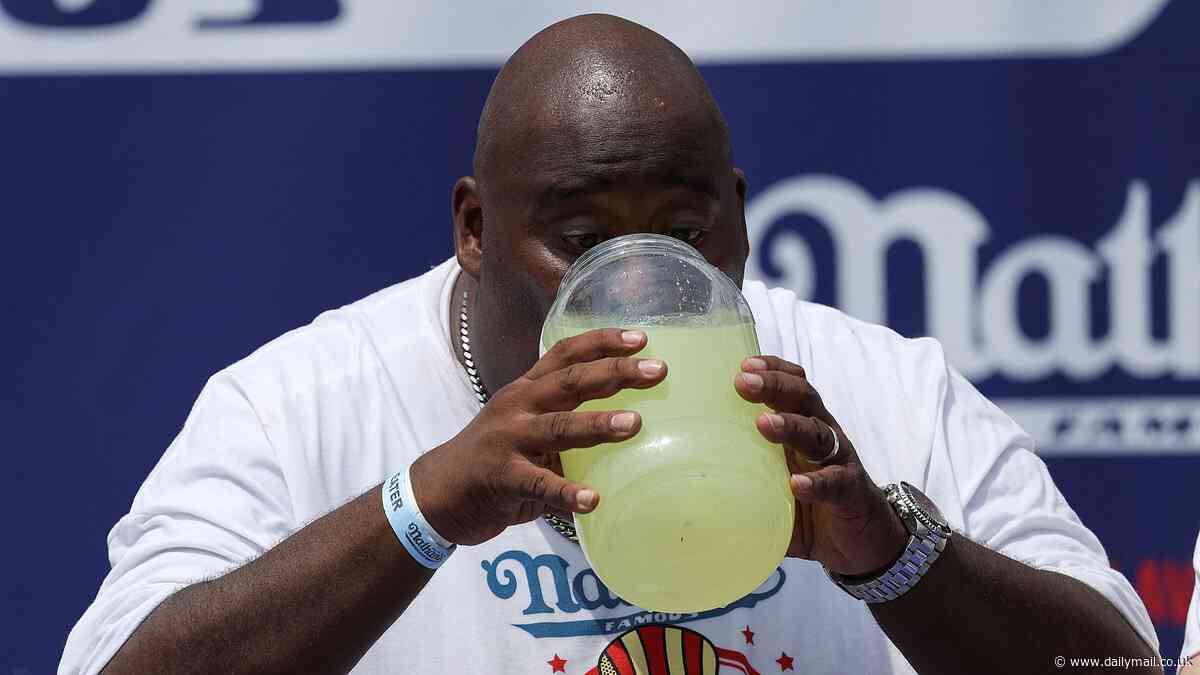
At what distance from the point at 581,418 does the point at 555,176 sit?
0.56m

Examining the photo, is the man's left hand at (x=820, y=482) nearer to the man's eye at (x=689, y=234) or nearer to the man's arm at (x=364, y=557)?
the man's arm at (x=364, y=557)

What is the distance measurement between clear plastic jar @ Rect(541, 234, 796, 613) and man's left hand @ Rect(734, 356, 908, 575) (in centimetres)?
3

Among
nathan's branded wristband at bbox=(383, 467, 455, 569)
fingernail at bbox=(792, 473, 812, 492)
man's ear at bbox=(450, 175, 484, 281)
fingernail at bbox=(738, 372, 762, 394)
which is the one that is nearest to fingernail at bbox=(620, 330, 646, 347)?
fingernail at bbox=(738, 372, 762, 394)

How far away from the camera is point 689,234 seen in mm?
1983

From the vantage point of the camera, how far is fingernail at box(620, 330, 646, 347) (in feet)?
5.06

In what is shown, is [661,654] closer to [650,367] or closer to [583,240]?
[583,240]

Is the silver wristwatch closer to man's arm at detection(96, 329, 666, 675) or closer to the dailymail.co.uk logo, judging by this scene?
man's arm at detection(96, 329, 666, 675)

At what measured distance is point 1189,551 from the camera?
3.47 meters

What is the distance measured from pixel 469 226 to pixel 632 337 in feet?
2.60

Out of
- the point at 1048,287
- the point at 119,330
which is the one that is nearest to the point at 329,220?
the point at 119,330

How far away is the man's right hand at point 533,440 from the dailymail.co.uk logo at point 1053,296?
1774 millimetres

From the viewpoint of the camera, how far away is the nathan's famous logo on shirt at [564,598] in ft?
7.16

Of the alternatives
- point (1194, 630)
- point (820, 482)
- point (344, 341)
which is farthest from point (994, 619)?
point (344, 341)

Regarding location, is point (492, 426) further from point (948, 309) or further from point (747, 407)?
point (948, 309)
